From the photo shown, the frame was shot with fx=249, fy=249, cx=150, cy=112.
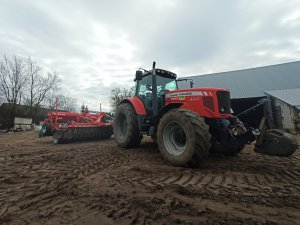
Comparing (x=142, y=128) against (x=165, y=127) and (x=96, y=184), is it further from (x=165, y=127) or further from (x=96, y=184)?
(x=96, y=184)

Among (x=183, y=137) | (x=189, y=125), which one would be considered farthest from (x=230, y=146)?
(x=189, y=125)

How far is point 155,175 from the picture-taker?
4.59 m

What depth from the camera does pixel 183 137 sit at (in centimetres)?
564

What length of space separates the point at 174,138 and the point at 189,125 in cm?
91

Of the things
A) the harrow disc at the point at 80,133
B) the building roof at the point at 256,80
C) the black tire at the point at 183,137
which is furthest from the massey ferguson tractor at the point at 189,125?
the building roof at the point at 256,80

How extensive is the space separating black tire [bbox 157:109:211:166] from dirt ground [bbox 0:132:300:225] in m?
0.27

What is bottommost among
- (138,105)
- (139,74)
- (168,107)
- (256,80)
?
(168,107)

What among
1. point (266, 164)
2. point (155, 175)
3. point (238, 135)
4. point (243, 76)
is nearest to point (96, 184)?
point (155, 175)

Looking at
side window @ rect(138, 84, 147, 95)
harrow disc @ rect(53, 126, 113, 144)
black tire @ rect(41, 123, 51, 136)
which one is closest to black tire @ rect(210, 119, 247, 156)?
side window @ rect(138, 84, 147, 95)

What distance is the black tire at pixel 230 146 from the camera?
549 centimetres

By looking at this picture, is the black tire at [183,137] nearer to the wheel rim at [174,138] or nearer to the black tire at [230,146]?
the wheel rim at [174,138]

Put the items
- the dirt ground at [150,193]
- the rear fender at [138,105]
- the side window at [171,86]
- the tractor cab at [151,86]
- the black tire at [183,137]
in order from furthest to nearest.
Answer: the side window at [171,86] < the rear fender at [138,105] < the tractor cab at [151,86] < the black tire at [183,137] < the dirt ground at [150,193]

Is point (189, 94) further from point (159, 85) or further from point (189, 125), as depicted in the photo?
point (159, 85)

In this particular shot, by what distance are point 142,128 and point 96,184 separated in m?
3.44
